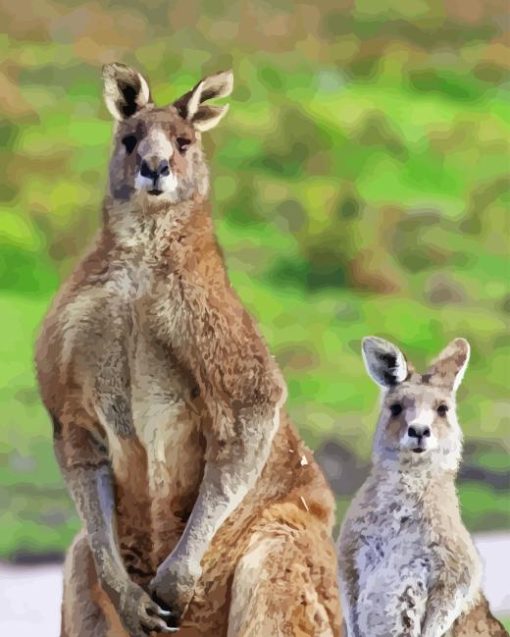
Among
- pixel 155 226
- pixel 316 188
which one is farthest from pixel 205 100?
pixel 316 188

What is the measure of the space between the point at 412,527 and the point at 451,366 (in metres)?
0.28

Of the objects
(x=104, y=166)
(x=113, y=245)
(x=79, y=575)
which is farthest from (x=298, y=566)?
(x=104, y=166)

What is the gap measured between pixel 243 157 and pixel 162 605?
836 millimetres

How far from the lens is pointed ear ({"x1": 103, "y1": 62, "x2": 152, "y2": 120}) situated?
2.04 m

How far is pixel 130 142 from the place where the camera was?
203 centimetres

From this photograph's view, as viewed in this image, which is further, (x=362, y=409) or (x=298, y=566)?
(x=362, y=409)

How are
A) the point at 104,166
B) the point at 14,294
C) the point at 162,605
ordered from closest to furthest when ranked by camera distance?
the point at 162,605 → the point at 104,166 → the point at 14,294

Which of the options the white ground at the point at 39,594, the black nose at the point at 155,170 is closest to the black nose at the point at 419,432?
the white ground at the point at 39,594

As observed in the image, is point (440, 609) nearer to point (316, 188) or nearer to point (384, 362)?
point (384, 362)

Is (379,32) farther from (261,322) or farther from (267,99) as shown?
(261,322)

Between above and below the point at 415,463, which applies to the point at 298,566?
below

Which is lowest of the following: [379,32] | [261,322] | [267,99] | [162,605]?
[162,605]

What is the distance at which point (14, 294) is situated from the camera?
91.9 inches

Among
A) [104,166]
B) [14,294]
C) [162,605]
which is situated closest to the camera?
[162,605]
